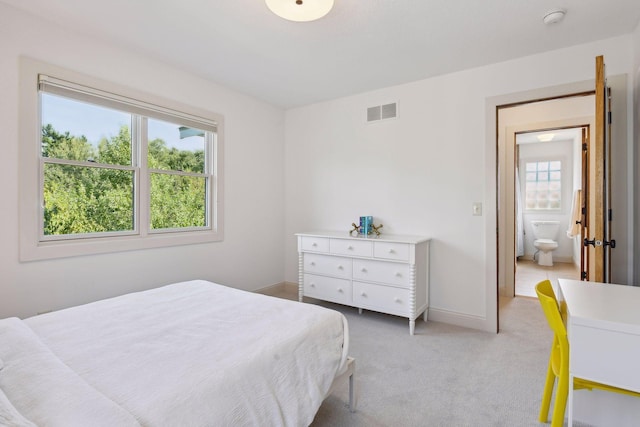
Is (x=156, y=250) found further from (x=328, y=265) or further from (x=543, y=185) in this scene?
(x=543, y=185)

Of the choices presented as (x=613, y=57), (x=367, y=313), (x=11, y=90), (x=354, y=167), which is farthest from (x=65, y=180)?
(x=613, y=57)

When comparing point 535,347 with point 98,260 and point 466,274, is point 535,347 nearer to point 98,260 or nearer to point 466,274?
point 466,274

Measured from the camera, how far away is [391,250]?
119 inches

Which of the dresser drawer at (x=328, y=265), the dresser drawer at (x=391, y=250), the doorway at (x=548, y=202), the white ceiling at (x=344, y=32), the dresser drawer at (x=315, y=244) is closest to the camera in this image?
the white ceiling at (x=344, y=32)

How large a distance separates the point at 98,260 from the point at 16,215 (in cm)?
61

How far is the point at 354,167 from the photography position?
3.81 metres

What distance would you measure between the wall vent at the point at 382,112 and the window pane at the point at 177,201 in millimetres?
2029

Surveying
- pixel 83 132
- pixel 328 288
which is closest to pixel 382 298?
pixel 328 288

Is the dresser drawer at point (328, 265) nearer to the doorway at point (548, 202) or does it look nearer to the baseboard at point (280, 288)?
the baseboard at point (280, 288)

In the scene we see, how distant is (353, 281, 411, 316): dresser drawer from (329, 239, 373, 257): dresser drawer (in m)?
0.32

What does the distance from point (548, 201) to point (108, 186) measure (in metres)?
7.87

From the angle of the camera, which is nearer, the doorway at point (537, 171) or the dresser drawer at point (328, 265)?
the dresser drawer at point (328, 265)

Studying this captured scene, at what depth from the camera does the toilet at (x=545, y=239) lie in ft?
20.2

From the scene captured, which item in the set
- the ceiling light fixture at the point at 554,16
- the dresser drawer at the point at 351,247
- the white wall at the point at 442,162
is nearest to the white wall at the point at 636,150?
the white wall at the point at 442,162
